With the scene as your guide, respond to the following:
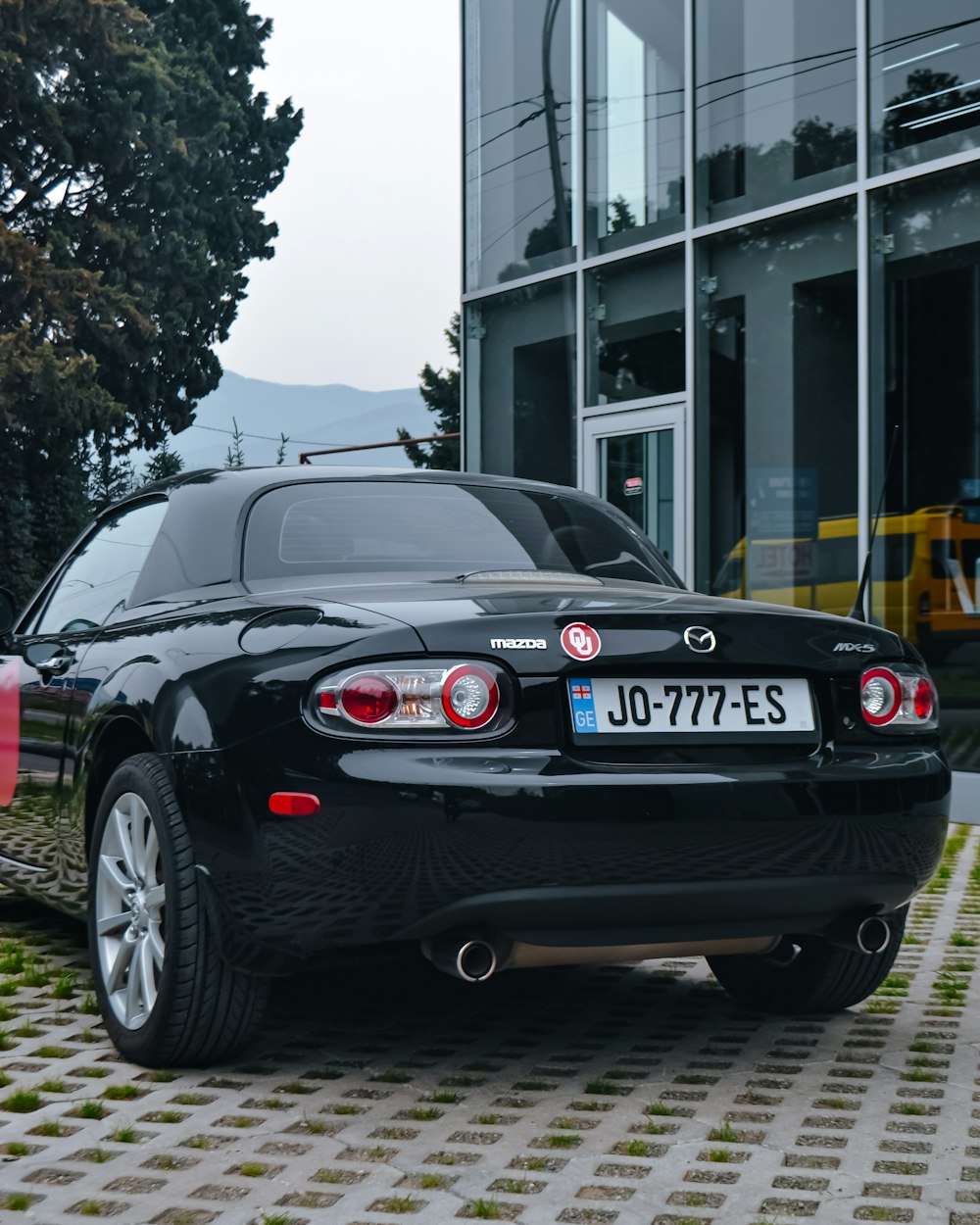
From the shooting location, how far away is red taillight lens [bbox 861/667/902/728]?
4.01m

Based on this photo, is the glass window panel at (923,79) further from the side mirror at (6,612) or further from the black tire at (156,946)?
the black tire at (156,946)

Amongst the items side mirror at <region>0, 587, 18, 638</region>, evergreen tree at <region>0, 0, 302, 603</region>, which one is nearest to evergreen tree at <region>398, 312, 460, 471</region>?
evergreen tree at <region>0, 0, 302, 603</region>

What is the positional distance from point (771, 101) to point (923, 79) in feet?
4.48

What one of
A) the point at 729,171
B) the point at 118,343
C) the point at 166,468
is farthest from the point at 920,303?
the point at 118,343

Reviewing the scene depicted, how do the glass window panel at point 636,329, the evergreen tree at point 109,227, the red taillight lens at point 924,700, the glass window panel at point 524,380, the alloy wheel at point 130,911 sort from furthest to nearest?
1. the evergreen tree at point 109,227
2. the glass window panel at point 524,380
3. the glass window panel at point 636,329
4. the red taillight lens at point 924,700
5. the alloy wheel at point 130,911

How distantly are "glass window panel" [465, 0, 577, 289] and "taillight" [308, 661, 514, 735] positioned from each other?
33.9ft

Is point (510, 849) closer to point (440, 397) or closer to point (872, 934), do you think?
point (872, 934)

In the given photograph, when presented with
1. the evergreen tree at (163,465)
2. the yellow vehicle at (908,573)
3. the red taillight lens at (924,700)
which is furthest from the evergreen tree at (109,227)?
the red taillight lens at (924,700)

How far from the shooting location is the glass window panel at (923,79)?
10.2m

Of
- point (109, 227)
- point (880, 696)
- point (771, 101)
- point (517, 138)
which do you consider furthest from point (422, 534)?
point (109, 227)

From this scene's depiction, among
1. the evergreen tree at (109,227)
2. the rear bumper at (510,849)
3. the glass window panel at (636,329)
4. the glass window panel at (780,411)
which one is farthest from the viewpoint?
the evergreen tree at (109,227)

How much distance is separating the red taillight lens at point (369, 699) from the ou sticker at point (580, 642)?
391 mm

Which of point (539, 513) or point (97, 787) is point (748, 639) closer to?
point (539, 513)

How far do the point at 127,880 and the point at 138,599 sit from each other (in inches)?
35.5
